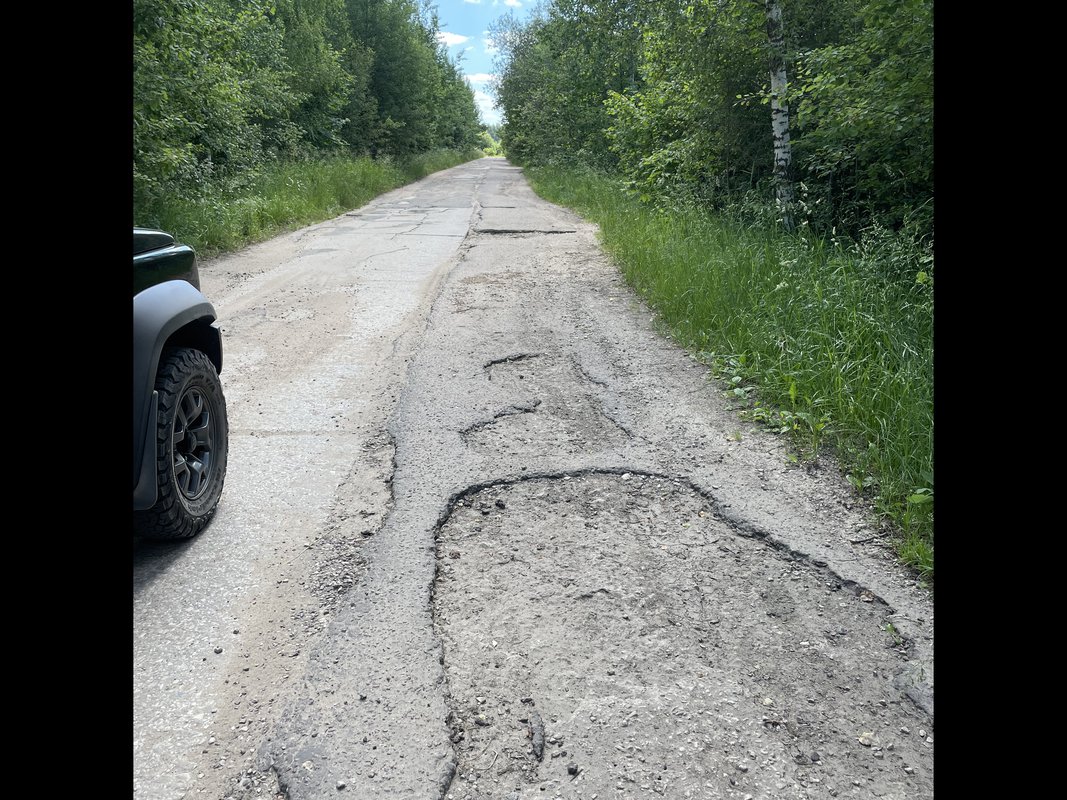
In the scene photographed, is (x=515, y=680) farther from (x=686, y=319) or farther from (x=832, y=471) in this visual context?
(x=686, y=319)

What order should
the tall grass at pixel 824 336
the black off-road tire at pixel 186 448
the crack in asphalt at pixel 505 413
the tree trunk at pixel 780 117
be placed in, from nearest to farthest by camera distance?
1. the black off-road tire at pixel 186 448
2. the tall grass at pixel 824 336
3. the crack in asphalt at pixel 505 413
4. the tree trunk at pixel 780 117

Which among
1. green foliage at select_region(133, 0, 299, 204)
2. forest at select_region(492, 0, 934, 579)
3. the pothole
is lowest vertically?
the pothole

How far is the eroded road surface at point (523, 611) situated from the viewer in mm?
2201

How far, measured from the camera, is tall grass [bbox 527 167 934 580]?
392 cm

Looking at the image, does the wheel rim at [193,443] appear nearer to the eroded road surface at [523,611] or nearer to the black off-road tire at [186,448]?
the black off-road tire at [186,448]

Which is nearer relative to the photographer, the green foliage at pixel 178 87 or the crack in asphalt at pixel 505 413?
the crack in asphalt at pixel 505 413

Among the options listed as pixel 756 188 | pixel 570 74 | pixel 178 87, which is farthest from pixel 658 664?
pixel 570 74

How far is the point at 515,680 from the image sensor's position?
8.35 ft

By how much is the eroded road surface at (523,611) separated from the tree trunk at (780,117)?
16.0 ft

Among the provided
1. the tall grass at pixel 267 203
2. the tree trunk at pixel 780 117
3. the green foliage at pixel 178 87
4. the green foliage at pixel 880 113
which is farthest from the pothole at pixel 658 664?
the green foliage at pixel 178 87

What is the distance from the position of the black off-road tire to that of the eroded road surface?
15 cm

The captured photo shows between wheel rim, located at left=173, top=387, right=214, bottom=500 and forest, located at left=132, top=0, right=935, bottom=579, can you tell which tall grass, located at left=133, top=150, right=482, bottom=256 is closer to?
forest, located at left=132, top=0, right=935, bottom=579

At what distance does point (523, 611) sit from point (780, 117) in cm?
850

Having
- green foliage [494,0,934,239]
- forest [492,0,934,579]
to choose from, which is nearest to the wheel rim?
forest [492,0,934,579]
